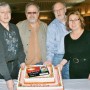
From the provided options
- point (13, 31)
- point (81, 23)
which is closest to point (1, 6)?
point (13, 31)

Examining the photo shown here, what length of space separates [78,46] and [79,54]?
7cm

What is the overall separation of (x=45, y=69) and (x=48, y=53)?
91 centimetres

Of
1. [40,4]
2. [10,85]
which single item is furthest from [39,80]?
[40,4]

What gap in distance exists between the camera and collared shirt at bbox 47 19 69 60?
2543mm

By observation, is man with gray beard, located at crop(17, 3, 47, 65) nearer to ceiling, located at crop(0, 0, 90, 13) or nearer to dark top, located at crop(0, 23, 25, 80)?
dark top, located at crop(0, 23, 25, 80)

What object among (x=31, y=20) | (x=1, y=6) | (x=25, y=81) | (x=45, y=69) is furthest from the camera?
(x=31, y=20)

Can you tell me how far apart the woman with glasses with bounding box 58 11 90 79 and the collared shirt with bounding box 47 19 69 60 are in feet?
1.27

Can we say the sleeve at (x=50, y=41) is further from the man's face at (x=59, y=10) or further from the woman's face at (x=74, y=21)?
the woman's face at (x=74, y=21)

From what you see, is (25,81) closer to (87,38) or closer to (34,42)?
(87,38)

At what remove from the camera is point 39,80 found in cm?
150

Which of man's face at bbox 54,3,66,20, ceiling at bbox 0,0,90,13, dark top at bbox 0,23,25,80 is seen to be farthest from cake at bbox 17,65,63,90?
ceiling at bbox 0,0,90,13

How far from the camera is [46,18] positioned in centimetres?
726

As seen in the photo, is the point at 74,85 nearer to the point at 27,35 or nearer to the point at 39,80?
the point at 39,80

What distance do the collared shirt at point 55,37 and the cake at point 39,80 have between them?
90 cm
